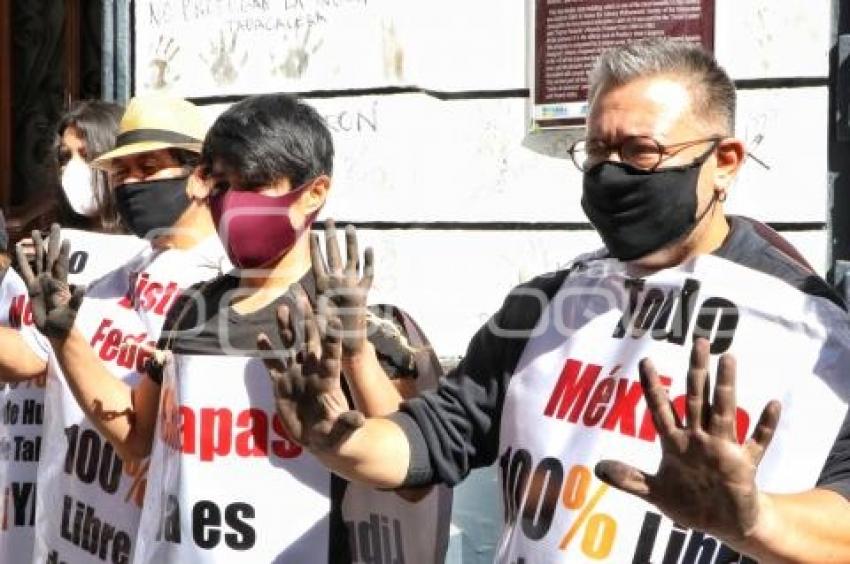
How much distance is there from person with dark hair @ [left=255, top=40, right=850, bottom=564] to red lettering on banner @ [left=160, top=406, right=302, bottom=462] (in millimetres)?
385

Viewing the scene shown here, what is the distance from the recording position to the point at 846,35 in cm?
457

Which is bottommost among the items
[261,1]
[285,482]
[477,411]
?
[285,482]

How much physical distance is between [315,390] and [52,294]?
40.3 inches

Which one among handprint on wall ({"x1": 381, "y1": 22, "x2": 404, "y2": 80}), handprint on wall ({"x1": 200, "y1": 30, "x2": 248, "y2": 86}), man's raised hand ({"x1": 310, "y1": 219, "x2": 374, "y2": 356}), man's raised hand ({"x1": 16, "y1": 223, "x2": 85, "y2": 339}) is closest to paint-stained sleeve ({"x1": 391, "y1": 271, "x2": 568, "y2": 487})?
man's raised hand ({"x1": 310, "y1": 219, "x2": 374, "y2": 356})

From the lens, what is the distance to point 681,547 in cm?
207

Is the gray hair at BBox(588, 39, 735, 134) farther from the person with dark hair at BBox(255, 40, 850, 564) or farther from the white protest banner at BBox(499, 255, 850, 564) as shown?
the white protest banner at BBox(499, 255, 850, 564)

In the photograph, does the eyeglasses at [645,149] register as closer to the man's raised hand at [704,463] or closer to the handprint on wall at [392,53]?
the man's raised hand at [704,463]

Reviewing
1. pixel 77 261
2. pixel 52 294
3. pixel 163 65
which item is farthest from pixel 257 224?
pixel 163 65

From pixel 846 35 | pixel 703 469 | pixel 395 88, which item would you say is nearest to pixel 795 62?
pixel 846 35

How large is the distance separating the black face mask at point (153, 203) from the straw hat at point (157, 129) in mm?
87

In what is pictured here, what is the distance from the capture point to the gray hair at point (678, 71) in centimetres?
218

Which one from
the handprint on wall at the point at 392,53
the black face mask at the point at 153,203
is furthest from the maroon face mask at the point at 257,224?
the handprint on wall at the point at 392,53

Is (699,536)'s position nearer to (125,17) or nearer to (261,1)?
(261,1)

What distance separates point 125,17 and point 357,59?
1201 mm
